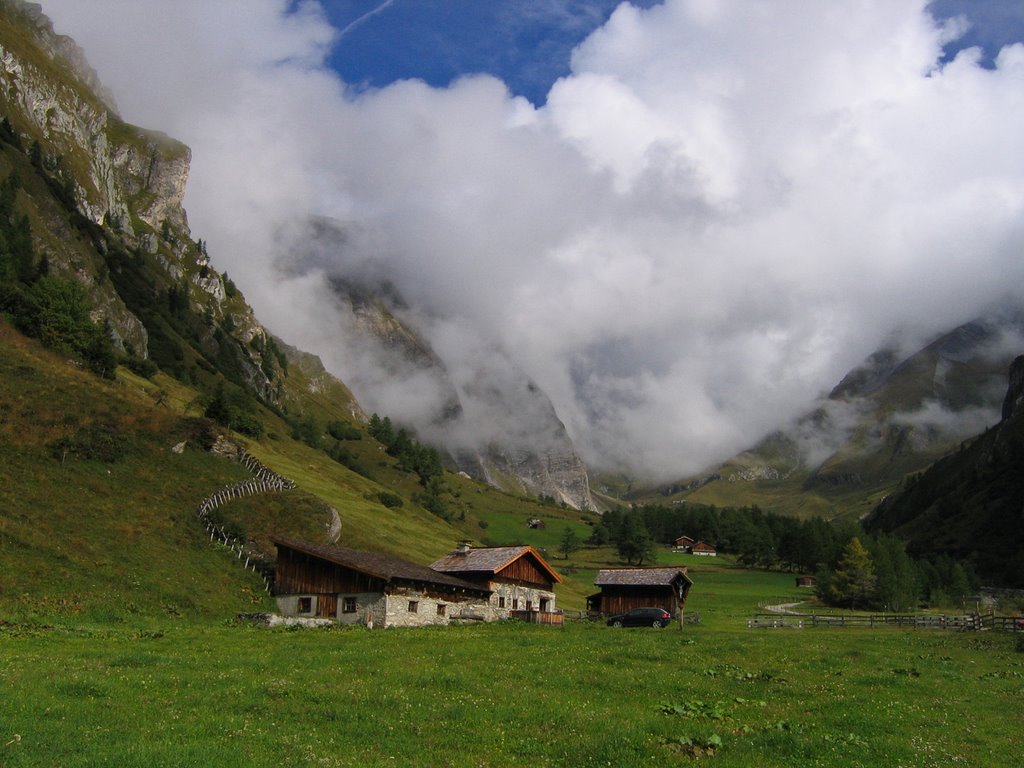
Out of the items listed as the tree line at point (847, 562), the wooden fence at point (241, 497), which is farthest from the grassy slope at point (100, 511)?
the tree line at point (847, 562)

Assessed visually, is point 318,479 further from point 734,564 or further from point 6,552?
point 734,564

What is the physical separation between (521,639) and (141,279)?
187 metres

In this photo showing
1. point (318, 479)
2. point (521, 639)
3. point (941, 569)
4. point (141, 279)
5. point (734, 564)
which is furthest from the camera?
point (141, 279)

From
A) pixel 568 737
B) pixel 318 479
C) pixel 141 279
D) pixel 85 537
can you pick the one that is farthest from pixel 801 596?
pixel 141 279

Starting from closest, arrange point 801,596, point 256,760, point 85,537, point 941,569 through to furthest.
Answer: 1. point 256,760
2. point 85,537
3. point 801,596
4. point 941,569

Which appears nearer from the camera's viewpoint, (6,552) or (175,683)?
(175,683)

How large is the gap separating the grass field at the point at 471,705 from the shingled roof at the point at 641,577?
39.9m

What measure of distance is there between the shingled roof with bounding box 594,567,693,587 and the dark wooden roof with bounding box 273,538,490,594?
900 inches

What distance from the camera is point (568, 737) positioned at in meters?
16.7

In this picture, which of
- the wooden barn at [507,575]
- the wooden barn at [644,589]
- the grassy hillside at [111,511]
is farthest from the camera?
the wooden barn at [644,589]

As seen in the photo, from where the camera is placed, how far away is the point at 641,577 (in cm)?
7506

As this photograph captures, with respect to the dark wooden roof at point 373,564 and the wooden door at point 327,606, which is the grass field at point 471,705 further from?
the wooden door at point 327,606

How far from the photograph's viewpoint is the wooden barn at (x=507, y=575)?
6356 centimetres

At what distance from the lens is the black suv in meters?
61.7
